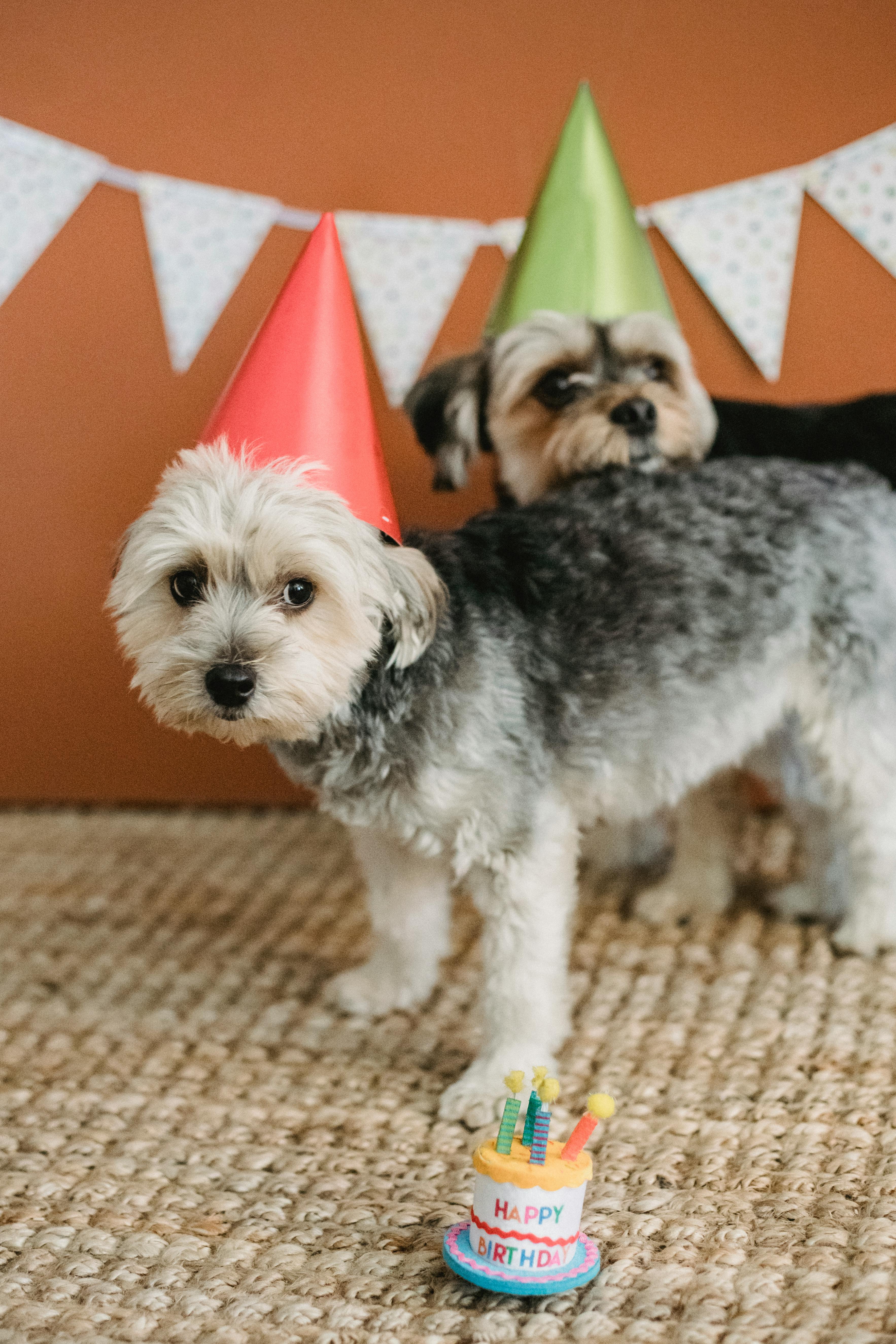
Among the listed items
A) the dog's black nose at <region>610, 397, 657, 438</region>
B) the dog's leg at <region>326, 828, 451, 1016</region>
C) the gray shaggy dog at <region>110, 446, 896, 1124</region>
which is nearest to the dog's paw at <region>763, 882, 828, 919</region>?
the gray shaggy dog at <region>110, 446, 896, 1124</region>

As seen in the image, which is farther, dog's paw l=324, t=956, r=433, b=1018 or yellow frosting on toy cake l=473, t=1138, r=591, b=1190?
dog's paw l=324, t=956, r=433, b=1018

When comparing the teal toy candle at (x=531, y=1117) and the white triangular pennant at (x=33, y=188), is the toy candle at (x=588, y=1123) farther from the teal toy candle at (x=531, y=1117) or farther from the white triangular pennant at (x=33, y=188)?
the white triangular pennant at (x=33, y=188)

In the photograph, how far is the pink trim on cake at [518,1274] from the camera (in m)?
1.41

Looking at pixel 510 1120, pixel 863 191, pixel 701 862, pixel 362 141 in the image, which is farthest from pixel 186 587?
A: pixel 863 191

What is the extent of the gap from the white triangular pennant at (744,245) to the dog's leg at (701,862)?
1.06 meters

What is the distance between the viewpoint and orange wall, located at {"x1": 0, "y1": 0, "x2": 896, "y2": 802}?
9.39ft

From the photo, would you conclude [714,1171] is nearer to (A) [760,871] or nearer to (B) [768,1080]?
(B) [768,1080]

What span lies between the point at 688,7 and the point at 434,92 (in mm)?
597

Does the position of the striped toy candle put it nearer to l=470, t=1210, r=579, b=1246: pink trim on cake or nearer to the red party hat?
l=470, t=1210, r=579, b=1246: pink trim on cake

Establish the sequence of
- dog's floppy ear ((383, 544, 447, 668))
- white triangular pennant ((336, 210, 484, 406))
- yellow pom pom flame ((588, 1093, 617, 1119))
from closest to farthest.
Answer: yellow pom pom flame ((588, 1093, 617, 1119)), dog's floppy ear ((383, 544, 447, 668)), white triangular pennant ((336, 210, 484, 406))

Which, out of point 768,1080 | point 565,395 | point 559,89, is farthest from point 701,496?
point 559,89

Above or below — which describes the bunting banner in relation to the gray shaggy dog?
above

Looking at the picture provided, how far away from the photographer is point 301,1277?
149 centimetres

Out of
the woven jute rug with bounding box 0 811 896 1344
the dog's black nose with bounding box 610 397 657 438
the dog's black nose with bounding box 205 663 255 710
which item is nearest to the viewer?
the woven jute rug with bounding box 0 811 896 1344
